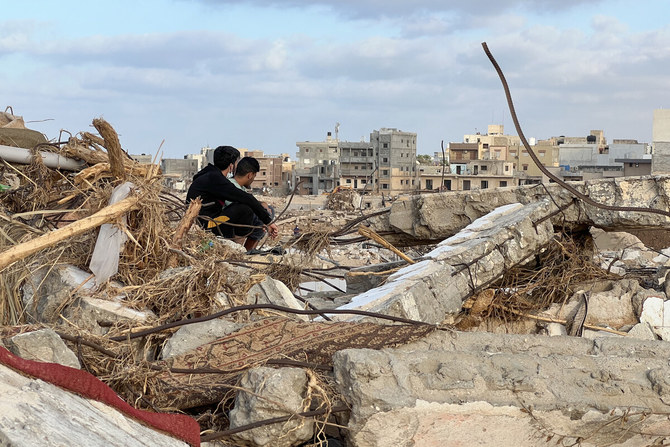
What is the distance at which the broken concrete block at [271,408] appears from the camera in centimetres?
316

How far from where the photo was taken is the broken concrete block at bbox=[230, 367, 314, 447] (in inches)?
124

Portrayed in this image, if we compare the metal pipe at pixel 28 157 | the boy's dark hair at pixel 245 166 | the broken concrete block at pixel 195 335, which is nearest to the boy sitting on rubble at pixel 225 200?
the boy's dark hair at pixel 245 166

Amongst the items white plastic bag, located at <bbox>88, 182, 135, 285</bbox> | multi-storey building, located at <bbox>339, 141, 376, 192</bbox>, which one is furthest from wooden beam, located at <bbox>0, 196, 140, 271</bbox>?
multi-storey building, located at <bbox>339, 141, 376, 192</bbox>

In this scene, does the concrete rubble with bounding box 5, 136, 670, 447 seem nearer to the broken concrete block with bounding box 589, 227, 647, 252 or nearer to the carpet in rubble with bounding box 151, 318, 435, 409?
the carpet in rubble with bounding box 151, 318, 435, 409

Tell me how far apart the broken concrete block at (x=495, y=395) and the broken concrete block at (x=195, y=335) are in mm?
823

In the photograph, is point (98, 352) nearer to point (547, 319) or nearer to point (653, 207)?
point (547, 319)

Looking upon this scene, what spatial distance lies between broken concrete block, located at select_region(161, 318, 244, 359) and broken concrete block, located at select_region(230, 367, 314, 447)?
1.89ft

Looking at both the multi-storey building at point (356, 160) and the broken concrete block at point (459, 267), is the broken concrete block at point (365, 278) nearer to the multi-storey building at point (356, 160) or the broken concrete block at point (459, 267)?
the broken concrete block at point (459, 267)

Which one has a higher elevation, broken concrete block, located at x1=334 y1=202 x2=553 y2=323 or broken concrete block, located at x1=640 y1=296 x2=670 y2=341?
broken concrete block, located at x1=334 y1=202 x2=553 y2=323

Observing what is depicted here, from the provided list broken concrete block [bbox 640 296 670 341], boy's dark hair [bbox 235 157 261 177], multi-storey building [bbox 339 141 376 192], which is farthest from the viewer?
multi-storey building [bbox 339 141 376 192]

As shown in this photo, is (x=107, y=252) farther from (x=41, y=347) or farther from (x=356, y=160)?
(x=356, y=160)

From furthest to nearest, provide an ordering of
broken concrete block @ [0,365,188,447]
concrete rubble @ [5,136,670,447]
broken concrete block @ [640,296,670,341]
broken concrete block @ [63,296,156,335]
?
broken concrete block @ [640,296,670,341] → broken concrete block @ [63,296,156,335] → concrete rubble @ [5,136,670,447] → broken concrete block @ [0,365,188,447]

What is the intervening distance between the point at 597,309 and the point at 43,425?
4860 millimetres

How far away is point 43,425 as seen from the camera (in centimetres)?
249
